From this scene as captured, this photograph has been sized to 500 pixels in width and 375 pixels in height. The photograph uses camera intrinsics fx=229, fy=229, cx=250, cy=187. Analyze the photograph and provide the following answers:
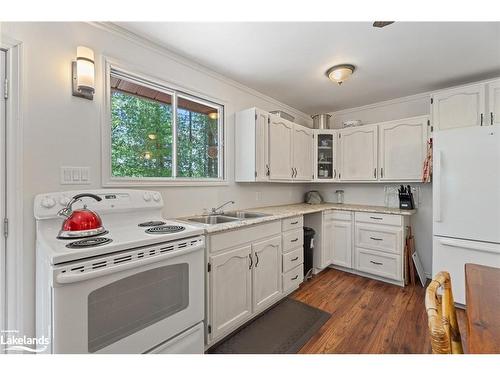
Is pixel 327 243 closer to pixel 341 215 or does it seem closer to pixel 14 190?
pixel 341 215

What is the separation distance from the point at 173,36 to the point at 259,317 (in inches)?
96.3

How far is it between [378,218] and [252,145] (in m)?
1.77

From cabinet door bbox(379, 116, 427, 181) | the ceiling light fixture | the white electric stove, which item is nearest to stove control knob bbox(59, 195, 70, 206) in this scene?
the white electric stove

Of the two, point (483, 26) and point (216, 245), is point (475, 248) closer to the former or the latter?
point (483, 26)

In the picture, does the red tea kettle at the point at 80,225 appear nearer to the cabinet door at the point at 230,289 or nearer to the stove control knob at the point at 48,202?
the stove control knob at the point at 48,202

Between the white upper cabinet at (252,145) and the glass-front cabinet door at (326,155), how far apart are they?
1171 mm

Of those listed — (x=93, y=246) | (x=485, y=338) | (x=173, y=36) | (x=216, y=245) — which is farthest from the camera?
(x=173, y=36)

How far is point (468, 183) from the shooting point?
2113mm

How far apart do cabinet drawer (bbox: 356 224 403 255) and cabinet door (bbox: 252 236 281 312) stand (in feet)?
4.25

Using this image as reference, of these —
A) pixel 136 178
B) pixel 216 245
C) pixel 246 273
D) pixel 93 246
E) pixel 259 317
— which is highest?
pixel 136 178

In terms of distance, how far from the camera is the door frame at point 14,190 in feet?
4.21

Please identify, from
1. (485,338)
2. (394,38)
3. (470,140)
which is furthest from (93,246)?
(470,140)

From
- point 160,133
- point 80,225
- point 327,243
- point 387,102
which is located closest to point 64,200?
point 80,225

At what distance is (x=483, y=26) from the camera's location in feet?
5.44
